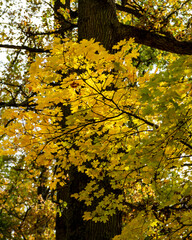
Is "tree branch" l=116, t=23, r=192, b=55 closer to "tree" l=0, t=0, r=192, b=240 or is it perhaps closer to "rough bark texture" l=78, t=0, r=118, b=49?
"tree" l=0, t=0, r=192, b=240

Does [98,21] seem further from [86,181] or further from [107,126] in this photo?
[86,181]

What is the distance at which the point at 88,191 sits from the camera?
2.57 m

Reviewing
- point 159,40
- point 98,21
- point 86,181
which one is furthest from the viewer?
point 159,40

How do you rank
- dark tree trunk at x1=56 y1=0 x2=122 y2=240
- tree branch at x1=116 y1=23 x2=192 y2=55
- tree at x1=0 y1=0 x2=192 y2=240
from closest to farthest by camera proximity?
1. tree at x1=0 y1=0 x2=192 y2=240
2. dark tree trunk at x1=56 y1=0 x2=122 y2=240
3. tree branch at x1=116 y1=23 x2=192 y2=55

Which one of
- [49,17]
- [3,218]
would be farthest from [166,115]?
[3,218]

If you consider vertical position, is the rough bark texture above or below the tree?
above

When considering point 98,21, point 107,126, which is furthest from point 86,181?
point 98,21

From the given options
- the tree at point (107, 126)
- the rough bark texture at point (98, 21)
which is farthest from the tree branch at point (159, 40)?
the rough bark texture at point (98, 21)

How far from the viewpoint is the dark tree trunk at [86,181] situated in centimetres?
271

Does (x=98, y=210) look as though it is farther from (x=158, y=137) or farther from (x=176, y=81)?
(x=176, y=81)

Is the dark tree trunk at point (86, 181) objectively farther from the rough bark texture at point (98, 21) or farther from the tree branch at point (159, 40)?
the tree branch at point (159, 40)

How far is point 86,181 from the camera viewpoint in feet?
9.63

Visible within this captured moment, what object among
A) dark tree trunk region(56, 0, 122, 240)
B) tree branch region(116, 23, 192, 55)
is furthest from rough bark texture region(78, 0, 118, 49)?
tree branch region(116, 23, 192, 55)

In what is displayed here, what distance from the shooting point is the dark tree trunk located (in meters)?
2.71
